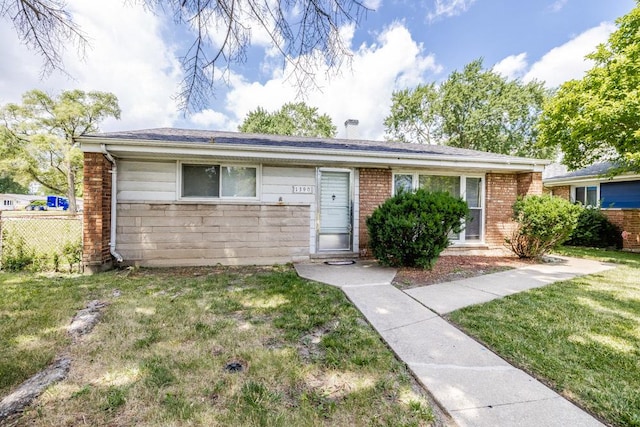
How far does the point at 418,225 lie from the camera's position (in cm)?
575

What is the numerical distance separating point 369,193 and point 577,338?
16.3 feet

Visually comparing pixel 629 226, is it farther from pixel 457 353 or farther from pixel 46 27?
pixel 46 27

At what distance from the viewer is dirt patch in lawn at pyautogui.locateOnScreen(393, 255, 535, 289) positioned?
17.3ft

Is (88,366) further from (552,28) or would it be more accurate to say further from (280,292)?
(552,28)

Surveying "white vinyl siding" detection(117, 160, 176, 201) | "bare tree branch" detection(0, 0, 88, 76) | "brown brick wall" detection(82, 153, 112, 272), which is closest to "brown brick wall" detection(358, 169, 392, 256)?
"white vinyl siding" detection(117, 160, 176, 201)

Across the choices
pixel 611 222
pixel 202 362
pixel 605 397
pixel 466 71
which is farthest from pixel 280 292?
pixel 466 71

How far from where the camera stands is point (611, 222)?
11102 millimetres

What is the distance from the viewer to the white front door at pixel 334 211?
7.36 metres

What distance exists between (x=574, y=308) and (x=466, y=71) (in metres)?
27.2

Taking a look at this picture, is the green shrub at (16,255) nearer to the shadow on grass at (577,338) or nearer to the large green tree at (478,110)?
the shadow on grass at (577,338)

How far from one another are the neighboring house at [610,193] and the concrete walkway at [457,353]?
8.13 m

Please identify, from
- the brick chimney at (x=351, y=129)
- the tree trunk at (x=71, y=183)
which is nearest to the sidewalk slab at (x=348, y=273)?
the brick chimney at (x=351, y=129)

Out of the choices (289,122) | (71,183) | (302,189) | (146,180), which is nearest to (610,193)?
(302,189)

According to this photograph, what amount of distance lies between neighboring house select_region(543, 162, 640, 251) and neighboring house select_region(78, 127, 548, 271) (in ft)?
19.3
